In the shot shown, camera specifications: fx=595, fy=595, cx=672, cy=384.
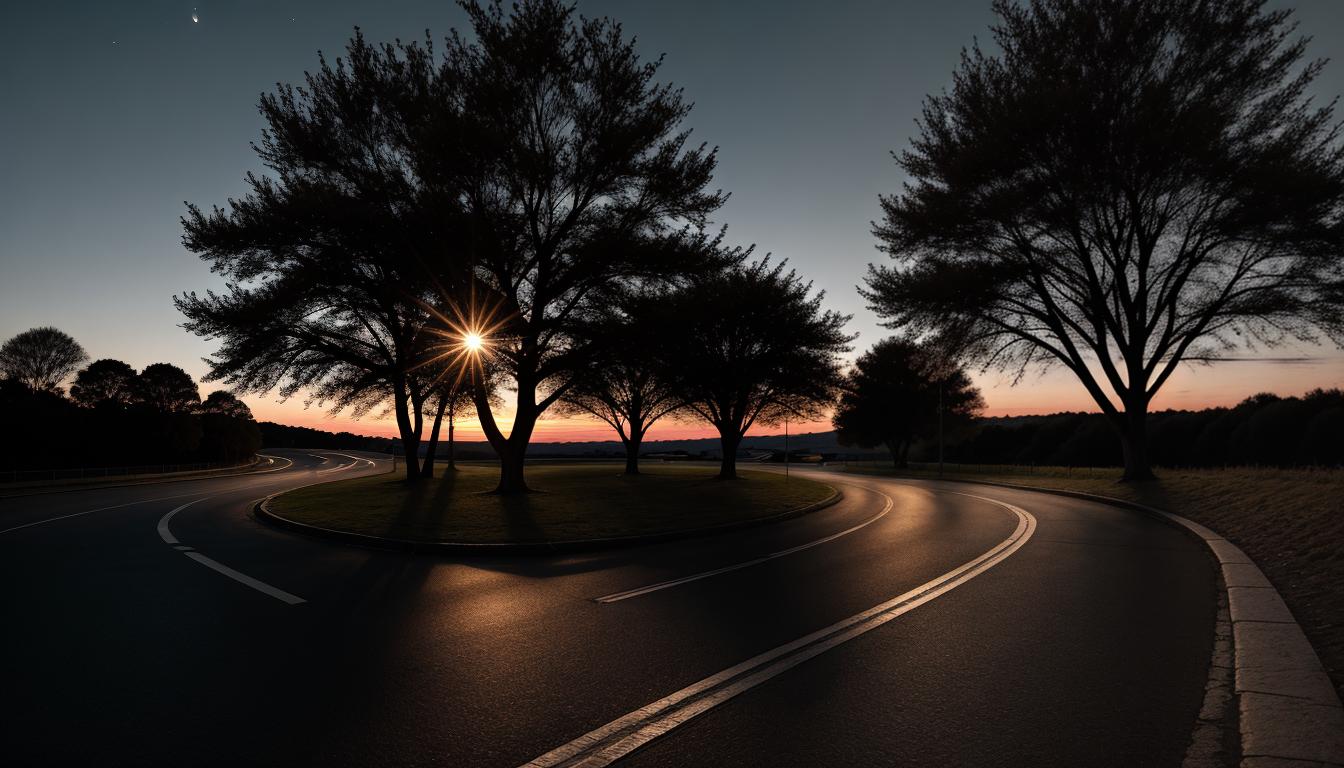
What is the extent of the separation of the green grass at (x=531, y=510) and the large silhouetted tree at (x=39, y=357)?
187 feet

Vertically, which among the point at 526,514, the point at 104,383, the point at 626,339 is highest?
the point at 104,383

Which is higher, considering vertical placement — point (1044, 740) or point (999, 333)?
point (999, 333)

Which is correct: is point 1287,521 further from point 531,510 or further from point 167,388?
point 167,388

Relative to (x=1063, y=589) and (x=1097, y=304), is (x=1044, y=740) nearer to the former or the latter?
(x=1063, y=589)

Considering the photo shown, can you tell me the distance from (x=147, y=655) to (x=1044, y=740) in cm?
658

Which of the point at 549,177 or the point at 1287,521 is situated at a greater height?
the point at 549,177

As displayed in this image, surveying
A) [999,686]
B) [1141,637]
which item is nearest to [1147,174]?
[1141,637]

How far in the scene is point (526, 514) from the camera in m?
13.3

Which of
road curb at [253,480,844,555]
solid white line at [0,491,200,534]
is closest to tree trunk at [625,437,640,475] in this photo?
solid white line at [0,491,200,534]

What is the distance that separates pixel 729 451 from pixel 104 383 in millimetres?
71246

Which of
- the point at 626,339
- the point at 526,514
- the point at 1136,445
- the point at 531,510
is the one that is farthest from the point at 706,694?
the point at 1136,445

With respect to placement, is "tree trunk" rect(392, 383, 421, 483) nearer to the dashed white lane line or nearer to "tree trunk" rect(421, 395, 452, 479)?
"tree trunk" rect(421, 395, 452, 479)

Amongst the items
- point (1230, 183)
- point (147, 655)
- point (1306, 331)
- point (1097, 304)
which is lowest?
point (147, 655)

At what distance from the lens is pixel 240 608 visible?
6309 millimetres
